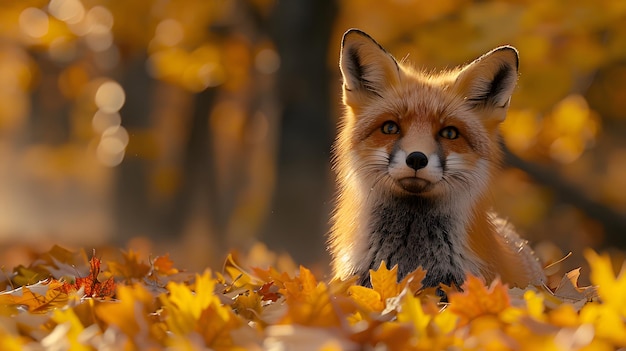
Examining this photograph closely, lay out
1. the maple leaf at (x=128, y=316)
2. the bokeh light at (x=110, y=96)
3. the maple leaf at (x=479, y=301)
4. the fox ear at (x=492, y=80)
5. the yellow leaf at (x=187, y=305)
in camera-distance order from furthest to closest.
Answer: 1. the bokeh light at (x=110, y=96)
2. the fox ear at (x=492, y=80)
3. the maple leaf at (x=479, y=301)
4. the yellow leaf at (x=187, y=305)
5. the maple leaf at (x=128, y=316)

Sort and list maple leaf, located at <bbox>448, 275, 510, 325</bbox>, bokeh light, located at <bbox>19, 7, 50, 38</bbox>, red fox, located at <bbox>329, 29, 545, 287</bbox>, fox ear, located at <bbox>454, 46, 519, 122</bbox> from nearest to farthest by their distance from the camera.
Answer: maple leaf, located at <bbox>448, 275, 510, 325</bbox> → red fox, located at <bbox>329, 29, 545, 287</bbox> → fox ear, located at <bbox>454, 46, 519, 122</bbox> → bokeh light, located at <bbox>19, 7, 50, 38</bbox>

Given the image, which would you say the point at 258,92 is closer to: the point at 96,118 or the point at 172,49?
the point at 172,49

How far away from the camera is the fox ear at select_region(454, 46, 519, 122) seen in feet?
14.0

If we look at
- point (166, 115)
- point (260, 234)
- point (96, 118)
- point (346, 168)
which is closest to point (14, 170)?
point (96, 118)

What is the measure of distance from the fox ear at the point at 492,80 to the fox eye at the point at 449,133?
27cm

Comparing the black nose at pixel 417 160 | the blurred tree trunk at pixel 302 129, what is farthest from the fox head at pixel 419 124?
the blurred tree trunk at pixel 302 129

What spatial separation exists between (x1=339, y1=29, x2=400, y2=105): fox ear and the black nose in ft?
2.00

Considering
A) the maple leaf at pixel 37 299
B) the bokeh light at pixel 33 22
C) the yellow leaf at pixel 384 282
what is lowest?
the maple leaf at pixel 37 299

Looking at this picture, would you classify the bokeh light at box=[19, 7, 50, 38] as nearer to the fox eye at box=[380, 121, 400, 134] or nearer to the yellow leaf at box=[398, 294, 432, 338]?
the fox eye at box=[380, 121, 400, 134]

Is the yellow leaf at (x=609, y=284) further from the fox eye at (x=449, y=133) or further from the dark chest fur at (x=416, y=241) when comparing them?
the fox eye at (x=449, y=133)

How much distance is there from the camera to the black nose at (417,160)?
3855 mm

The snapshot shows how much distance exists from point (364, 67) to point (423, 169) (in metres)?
0.89

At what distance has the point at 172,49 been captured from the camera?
15.7 metres

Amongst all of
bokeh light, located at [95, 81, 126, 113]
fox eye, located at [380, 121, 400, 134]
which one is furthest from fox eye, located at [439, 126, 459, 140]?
bokeh light, located at [95, 81, 126, 113]
